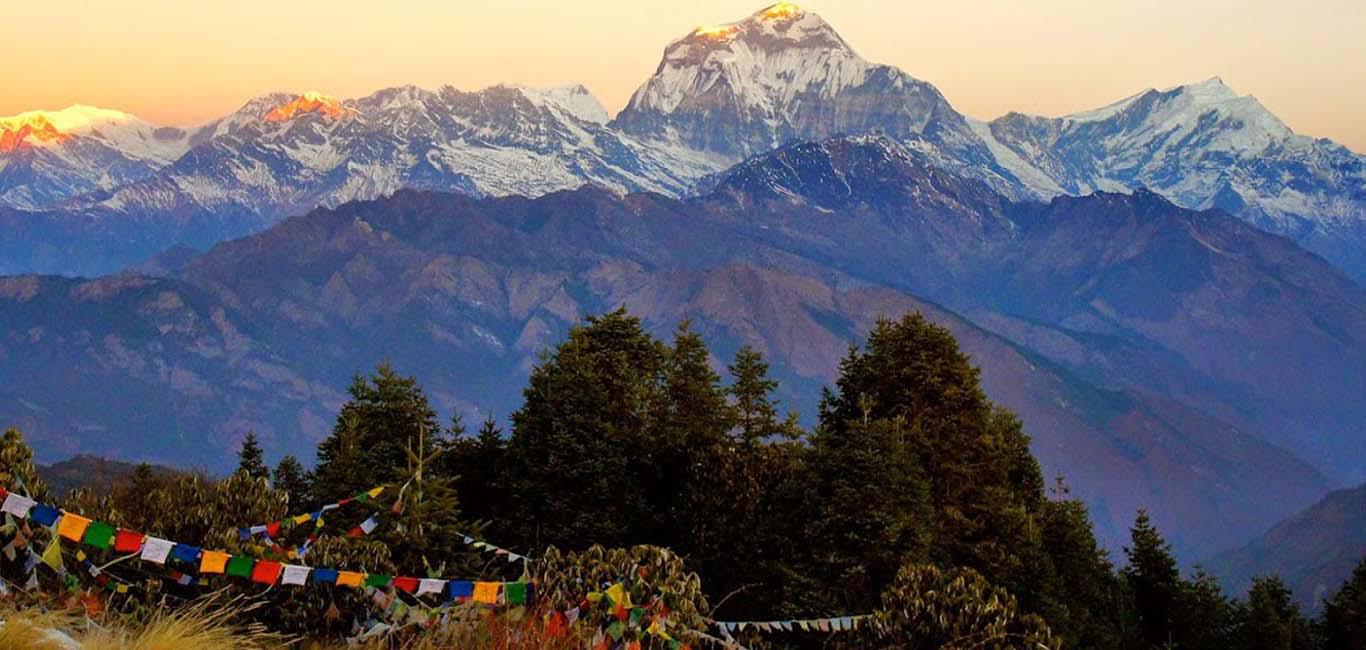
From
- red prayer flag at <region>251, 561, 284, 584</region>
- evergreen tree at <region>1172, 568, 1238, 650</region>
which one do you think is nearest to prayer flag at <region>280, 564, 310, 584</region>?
red prayer flag at <region>251, 561, 284, 584</region>

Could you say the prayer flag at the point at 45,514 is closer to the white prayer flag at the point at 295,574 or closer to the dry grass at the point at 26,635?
the dry grass at the point at 26,635

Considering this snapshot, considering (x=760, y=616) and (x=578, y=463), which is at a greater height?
(x=578, y=463)

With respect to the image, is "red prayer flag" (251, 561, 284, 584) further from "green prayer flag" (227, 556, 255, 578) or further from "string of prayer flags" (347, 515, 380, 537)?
"string of prayer flags" (347, 515, 380, 537)

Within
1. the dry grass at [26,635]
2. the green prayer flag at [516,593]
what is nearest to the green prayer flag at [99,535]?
the dry grass at [26,635]

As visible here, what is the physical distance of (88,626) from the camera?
462 inches

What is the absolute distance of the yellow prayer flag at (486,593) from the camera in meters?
14.6

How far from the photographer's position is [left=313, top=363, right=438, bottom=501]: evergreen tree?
37.8 m

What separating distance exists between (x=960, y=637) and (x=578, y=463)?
86.5ft

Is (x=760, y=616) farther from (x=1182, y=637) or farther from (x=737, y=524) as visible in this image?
(x=1182, y=637)

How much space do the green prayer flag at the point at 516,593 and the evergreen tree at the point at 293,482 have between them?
30718 mm

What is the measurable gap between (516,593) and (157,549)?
4.53 meters

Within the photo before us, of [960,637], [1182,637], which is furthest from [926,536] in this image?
[1182,637]

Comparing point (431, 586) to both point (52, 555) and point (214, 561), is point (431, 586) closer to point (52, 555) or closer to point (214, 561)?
point (214, 561)

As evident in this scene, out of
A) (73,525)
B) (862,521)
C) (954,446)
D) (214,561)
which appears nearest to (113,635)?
(73,525)
